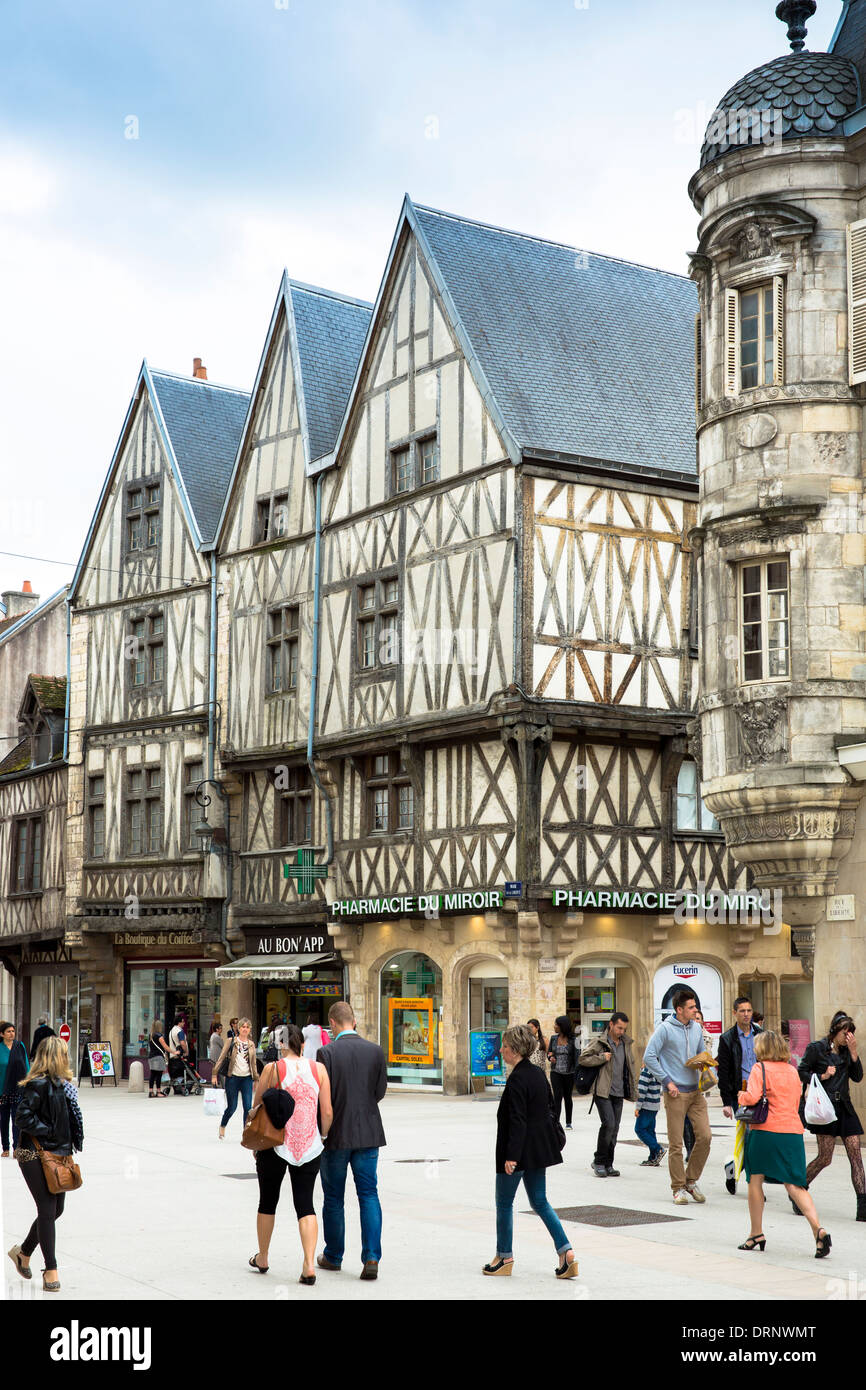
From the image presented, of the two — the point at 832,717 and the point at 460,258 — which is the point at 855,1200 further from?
the point at 460,258

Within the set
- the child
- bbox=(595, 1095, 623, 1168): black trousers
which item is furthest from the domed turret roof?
bbox=(595, 1095, 623, 1168): black trousers

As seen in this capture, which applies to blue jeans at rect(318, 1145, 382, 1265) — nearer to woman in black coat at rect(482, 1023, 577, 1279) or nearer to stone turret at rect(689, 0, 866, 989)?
woman in black coat at rect(482, 1023, 577, 1279)

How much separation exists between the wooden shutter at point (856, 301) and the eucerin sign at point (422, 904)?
10148 millimetres

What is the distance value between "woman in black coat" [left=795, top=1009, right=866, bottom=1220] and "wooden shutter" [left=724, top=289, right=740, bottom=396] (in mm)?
8149

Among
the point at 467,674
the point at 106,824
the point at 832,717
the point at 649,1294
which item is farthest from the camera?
the point at 106,824

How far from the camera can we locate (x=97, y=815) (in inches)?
1315

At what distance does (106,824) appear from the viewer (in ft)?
108

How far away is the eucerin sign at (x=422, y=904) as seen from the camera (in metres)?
24.2

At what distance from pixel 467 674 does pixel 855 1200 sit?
43.8ft

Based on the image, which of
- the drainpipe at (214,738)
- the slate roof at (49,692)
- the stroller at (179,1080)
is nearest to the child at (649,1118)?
the stroller at (179,1080)

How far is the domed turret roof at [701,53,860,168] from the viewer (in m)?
17.2

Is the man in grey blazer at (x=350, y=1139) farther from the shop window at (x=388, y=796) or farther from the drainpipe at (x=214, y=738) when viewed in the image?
the drainpipe at (x=214, y=738)
